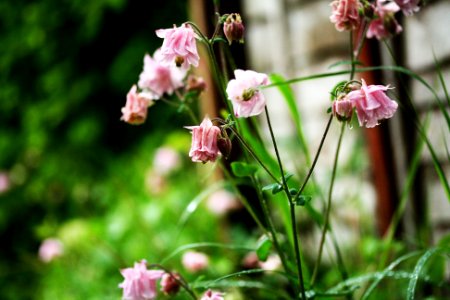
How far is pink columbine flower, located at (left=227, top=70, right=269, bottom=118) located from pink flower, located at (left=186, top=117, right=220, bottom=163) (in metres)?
0.04

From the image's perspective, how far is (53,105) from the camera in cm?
307

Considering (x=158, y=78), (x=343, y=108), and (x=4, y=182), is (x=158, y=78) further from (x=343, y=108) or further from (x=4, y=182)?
(x=4, y=182)

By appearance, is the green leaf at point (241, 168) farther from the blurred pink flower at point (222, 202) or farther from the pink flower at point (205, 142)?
the blurred pink flower at point (222, 202)

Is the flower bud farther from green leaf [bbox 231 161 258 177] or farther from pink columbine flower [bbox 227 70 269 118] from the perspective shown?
green leaf [bbox 231 161 258 177]

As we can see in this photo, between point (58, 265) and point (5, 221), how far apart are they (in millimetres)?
916

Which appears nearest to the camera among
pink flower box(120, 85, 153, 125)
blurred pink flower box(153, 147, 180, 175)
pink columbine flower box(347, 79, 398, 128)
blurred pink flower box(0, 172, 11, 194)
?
pink columbine flower box(347, 79, 398, 128)

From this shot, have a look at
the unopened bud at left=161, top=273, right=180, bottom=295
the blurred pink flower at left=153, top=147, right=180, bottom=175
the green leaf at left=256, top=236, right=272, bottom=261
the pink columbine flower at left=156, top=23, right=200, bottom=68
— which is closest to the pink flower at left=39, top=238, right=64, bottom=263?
the blurred pink flower at left=153, top=147, right=180, bottom=175

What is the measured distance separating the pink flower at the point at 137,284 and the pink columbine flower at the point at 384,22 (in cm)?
54

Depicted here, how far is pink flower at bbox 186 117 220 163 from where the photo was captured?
0.72 meters

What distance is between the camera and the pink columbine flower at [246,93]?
72cm

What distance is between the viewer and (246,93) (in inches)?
28.5

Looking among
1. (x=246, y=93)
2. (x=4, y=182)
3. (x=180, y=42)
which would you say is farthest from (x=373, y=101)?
(x=4, y=182)

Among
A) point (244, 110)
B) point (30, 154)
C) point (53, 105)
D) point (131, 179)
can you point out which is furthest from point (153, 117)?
point (244, 110)

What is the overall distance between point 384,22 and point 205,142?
0.42m
